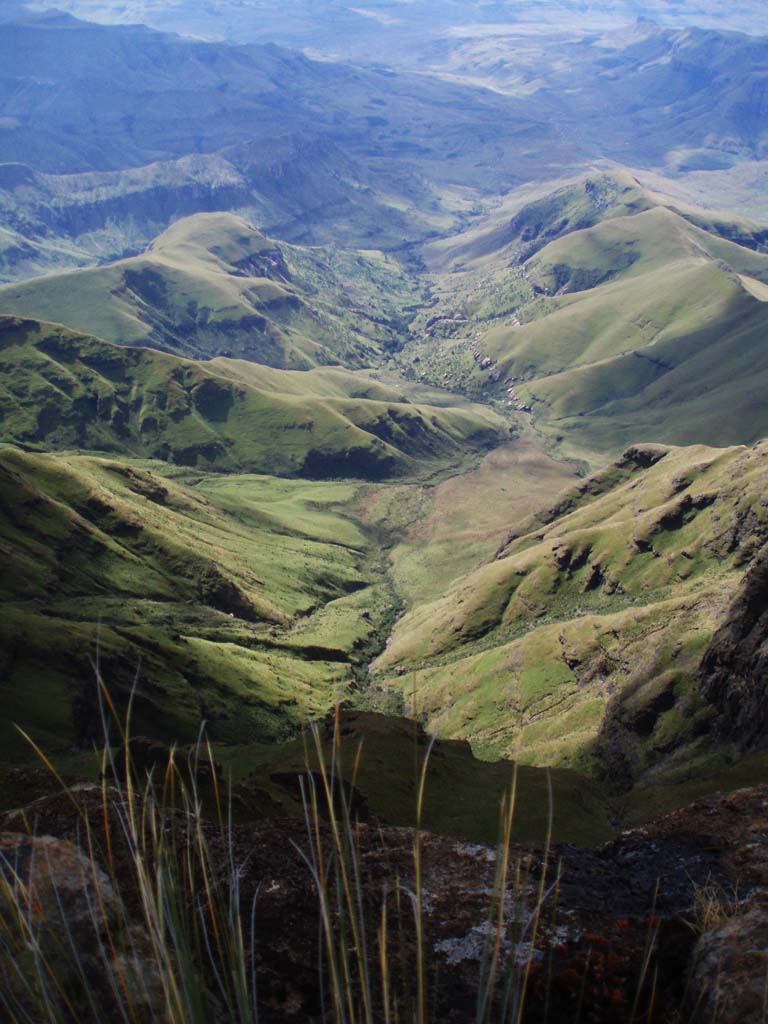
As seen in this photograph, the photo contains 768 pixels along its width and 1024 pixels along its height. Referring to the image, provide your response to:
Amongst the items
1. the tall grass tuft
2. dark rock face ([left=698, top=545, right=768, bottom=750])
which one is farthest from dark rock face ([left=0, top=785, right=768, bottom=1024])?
dark rock face ([left=698, top=545, right=768, bottom=750])

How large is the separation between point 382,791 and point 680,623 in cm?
10384

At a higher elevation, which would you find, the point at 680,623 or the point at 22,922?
the point at 22,922

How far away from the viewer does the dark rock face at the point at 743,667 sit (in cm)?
11150

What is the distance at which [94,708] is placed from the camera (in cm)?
15638

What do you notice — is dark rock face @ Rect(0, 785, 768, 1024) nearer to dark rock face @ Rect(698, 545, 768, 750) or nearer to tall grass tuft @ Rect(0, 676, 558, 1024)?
tall grass tuft @ Rect(0, 676, 558, 1024)

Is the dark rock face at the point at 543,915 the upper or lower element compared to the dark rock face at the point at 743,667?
upper

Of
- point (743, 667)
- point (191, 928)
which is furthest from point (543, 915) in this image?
point (743, 667)

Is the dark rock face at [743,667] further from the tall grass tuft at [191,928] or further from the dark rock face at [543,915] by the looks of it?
the tall grass tuft at [191,928]

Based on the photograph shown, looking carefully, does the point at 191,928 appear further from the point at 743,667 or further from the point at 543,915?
the point at 743,667

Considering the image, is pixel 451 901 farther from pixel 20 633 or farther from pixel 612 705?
pixel 20 633

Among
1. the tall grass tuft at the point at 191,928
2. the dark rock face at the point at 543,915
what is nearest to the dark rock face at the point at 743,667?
the dark rock face at the point at 543,915

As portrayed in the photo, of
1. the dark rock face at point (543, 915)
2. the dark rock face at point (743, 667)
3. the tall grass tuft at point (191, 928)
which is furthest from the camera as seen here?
the dark rock face at point (743, 667)

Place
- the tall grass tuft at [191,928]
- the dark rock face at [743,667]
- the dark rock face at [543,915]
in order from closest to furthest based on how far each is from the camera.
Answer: the tall grass tuft at [191,928] → the dark rock face at [543,915] → the dark rock face at [743,667]

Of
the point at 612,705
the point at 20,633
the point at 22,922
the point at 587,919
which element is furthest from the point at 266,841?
the point at 20,633
